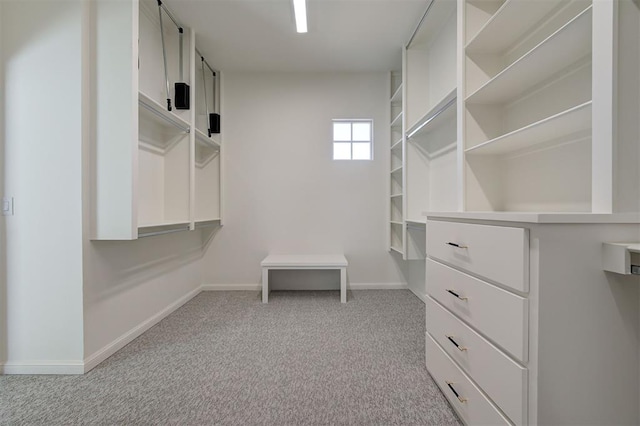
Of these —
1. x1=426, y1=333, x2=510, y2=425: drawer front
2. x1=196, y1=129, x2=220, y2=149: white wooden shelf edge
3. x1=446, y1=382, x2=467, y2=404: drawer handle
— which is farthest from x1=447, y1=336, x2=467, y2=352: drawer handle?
x1=196, y1=129, x2=220, y2=149: white wooden shelf edge

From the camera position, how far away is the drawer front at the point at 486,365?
36.3 inches

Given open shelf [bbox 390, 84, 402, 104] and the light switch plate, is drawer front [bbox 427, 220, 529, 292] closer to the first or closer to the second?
open shelf [bbox 390, 84, 402, 104]

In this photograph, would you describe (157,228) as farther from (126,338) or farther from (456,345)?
(456,345)

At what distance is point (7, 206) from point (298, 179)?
101 inches

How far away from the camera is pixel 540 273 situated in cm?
87

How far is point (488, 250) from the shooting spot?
43.4 inches

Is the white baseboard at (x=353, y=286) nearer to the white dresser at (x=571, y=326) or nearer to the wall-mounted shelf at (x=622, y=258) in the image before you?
the white dresser at (x=571, y=326)

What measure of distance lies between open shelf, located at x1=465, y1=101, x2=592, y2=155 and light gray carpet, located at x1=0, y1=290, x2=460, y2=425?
4.67ft

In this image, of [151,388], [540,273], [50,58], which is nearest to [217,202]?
[50,58]

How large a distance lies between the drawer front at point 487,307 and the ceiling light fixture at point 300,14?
231 centimetres

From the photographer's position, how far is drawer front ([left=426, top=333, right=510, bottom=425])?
3.54 ft

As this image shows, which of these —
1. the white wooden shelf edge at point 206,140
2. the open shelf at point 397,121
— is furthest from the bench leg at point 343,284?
the white wooden shelf edge at point 206,140

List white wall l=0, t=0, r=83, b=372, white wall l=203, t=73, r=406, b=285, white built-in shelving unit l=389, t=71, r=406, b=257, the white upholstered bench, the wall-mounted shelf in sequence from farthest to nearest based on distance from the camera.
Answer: white wall l=203, t=73, r=406, b=285, white built-in shelving unit l=389, t=71, r=406, b=257, the white upholstered bench, white wall l=0, t=0, r=83, b=372, the wall-mounted shelf

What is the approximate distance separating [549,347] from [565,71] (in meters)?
1.34
